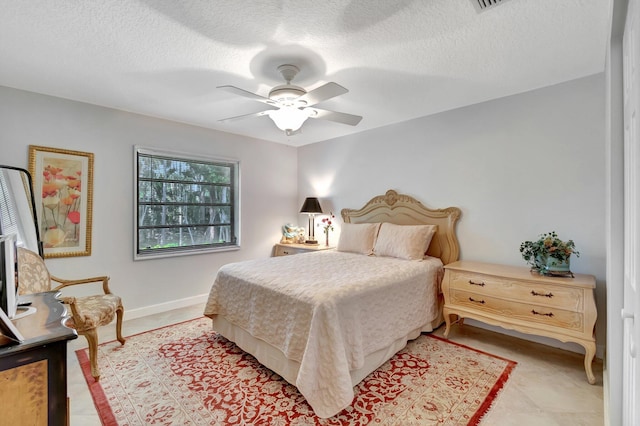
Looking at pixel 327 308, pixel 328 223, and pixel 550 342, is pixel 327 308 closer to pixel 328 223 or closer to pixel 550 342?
pixel 550 342

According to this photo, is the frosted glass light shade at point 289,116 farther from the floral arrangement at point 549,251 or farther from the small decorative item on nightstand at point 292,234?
the small decorative item on nightstand at point 292,234

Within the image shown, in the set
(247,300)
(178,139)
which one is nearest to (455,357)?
(247,300)

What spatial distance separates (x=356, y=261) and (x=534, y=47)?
2.31 meters

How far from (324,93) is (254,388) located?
222 cm

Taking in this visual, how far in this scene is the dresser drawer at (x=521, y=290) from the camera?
219cm

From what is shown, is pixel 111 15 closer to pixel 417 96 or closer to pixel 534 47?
pixel 417 96

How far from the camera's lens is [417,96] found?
9.70ft

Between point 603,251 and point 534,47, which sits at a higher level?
point 534,47

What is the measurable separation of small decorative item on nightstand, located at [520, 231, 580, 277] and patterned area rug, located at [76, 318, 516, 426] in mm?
867

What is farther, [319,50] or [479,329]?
[479,329]

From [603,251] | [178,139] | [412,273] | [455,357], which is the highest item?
[178,139]

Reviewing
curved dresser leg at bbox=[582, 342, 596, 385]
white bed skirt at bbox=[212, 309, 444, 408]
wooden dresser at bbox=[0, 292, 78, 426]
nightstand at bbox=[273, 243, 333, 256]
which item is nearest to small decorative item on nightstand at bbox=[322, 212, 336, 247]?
nightstand at bbox=[273, 243, 333, 256]

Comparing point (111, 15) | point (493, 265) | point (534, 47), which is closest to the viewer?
point (111, 15)

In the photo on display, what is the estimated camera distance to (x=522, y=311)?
7.88 ft
